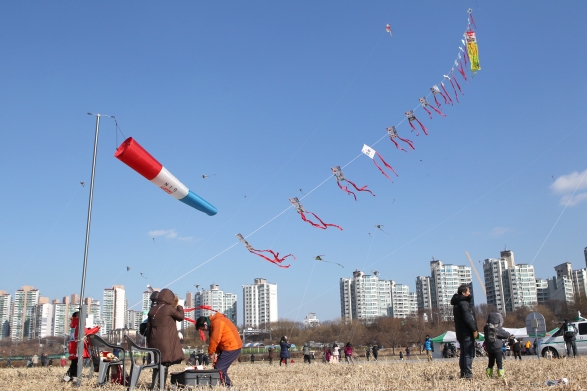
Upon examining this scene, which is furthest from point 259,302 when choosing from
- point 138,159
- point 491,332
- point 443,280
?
point 491,332

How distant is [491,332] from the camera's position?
856 centimetres

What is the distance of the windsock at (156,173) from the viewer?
34.6 feet

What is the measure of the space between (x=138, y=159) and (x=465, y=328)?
691cm

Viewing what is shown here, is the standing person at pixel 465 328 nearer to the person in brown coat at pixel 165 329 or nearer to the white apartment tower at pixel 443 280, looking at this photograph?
the person in brown coat at pixel 165 329

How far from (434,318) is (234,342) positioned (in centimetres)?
10839

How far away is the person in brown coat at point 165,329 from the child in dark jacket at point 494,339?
471 cm

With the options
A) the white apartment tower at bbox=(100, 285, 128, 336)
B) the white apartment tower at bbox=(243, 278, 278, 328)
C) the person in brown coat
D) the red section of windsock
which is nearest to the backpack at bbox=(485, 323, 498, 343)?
the person in brown coat

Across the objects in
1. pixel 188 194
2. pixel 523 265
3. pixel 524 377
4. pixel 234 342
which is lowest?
pixel 524 377

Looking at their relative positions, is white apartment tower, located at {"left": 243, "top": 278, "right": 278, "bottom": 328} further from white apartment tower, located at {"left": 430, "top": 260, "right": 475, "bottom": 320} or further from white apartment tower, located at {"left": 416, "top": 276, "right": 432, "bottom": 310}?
white apartment tower, located at {"left": 430, "top": 260, "right": 475, "bottom": 320}

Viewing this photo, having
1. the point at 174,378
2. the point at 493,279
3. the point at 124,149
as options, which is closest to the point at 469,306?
the point at 174,378

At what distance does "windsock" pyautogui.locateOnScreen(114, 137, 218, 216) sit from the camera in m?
10.5

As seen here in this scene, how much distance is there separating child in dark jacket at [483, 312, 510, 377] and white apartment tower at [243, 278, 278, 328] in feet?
499

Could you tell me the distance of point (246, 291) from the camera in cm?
16325

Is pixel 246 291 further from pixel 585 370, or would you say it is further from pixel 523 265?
pixel 585 370
